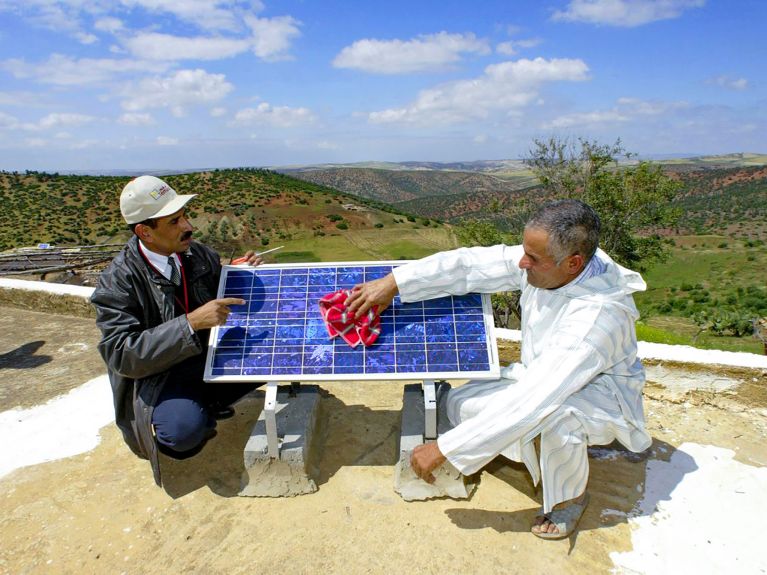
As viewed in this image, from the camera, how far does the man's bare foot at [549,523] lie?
294 centimetres

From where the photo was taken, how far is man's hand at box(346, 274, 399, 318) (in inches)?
134

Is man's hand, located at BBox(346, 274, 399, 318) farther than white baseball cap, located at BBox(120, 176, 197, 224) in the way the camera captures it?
Yes

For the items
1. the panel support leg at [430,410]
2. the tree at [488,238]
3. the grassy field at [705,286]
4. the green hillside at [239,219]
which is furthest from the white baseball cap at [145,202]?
the green hillside at [239,219]

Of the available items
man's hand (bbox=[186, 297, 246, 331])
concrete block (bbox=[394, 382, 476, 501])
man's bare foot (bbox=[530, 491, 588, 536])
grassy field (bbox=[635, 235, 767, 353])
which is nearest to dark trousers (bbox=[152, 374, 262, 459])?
man's hand (bbox=[186, 297, 246, 331])

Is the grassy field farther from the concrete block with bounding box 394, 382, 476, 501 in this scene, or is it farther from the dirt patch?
the concrete block with bounding box 394, 382, 476, 501

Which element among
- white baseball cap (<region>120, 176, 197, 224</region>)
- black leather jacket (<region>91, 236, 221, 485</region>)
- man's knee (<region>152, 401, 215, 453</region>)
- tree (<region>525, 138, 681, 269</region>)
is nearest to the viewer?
black leather jacket (<region>91, 236, 221, 485</region>)

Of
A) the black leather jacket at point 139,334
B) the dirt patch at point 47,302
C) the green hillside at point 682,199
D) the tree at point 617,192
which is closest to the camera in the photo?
the black leather jacket at point 139,334

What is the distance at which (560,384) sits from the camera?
267 cm

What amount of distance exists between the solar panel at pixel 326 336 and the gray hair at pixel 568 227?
779mm

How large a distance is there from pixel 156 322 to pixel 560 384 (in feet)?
8.22

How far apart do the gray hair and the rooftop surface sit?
1563 millimetres

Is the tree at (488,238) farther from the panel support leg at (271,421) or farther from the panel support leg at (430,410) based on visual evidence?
the panel support leg at (271,421)

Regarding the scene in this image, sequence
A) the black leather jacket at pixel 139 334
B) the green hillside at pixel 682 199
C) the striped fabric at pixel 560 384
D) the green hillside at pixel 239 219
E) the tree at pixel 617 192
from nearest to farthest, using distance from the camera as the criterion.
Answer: the striped fabric at pixel 560 384, the black leather jacket at pixel 139 334, the tree at pixel 617 192, the green hillside at pixel 682 199, the green hillside at pixel 239 219

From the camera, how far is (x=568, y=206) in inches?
109
